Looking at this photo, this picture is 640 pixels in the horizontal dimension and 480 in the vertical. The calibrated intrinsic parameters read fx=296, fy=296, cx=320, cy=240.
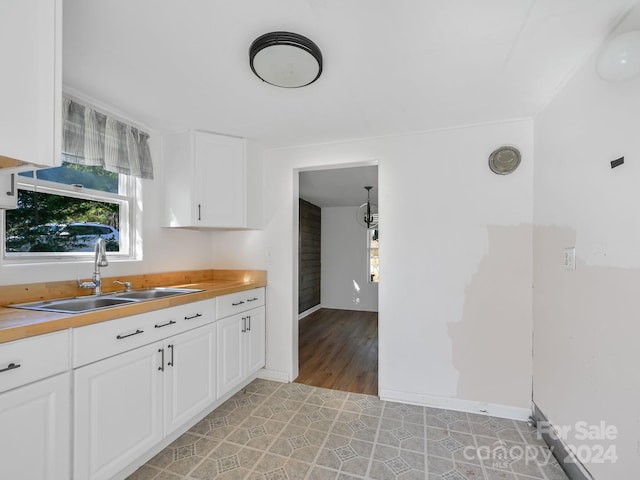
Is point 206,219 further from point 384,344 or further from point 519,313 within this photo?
point 519,313

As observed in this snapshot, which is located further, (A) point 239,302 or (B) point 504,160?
(A) point 239,302

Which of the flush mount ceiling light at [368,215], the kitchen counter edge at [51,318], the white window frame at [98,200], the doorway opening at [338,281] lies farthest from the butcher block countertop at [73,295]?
the flush mount ceiling light at [368,215]

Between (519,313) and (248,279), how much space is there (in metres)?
2.33

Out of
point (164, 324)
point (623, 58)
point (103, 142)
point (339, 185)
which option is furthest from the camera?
point (339, 185)

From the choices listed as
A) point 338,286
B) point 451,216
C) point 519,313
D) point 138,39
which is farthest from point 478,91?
point 338,286

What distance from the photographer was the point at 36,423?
1.19m

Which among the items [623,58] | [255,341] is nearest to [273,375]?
[255,341]

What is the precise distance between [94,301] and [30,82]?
53.2 inches

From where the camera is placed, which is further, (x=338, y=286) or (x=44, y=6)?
(x=338, y=286)

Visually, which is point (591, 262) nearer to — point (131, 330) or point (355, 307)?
point (131, 330)

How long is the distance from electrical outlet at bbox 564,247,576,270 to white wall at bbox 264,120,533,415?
1.58 feet

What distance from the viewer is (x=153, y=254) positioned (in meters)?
Answer: 2.49

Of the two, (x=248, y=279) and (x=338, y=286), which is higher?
(x=248, y=279)

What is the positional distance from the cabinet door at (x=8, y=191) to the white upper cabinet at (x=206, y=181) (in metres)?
1.11
